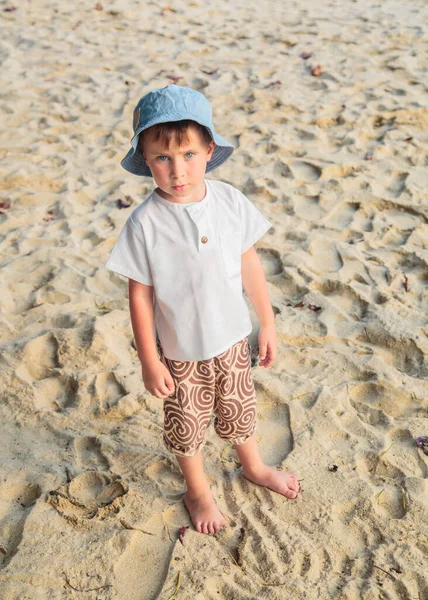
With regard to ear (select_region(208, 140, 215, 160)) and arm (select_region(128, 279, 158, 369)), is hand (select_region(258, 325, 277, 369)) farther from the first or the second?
ear (select_region(208, 140, 215, 160))

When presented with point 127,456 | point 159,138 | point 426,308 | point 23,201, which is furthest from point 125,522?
point 23,201

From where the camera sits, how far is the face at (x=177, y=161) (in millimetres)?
1717

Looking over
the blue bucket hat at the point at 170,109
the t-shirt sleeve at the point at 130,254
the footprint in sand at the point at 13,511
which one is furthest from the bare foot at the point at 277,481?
the blue bucket hat at the point at 170,109

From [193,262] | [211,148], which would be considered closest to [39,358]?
[193,262]

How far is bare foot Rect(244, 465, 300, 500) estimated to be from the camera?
226 cm

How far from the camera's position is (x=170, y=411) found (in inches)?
79.7

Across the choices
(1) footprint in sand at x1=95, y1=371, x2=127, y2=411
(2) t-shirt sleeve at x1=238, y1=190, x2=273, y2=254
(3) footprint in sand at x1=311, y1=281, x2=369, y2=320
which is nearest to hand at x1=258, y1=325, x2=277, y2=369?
(2) t-shirt sleeve at x1=238, y1=190, x2=273, y2=254

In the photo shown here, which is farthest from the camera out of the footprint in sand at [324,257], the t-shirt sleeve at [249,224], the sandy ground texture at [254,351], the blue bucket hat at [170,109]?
the footprint in sand at [324,257]

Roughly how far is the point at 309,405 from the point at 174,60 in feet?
17.9

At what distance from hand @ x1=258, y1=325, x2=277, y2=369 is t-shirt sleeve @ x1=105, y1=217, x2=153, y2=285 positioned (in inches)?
20.7

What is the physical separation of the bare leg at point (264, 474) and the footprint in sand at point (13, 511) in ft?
2.59

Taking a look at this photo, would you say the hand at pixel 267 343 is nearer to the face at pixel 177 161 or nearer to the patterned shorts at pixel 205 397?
the patterned shorts at pixel 205 397

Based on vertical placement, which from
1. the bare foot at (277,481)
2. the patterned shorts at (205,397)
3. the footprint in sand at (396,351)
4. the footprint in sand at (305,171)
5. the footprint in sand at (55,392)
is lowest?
the footprint in sand at (55,392)

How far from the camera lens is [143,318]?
1.88 metres
